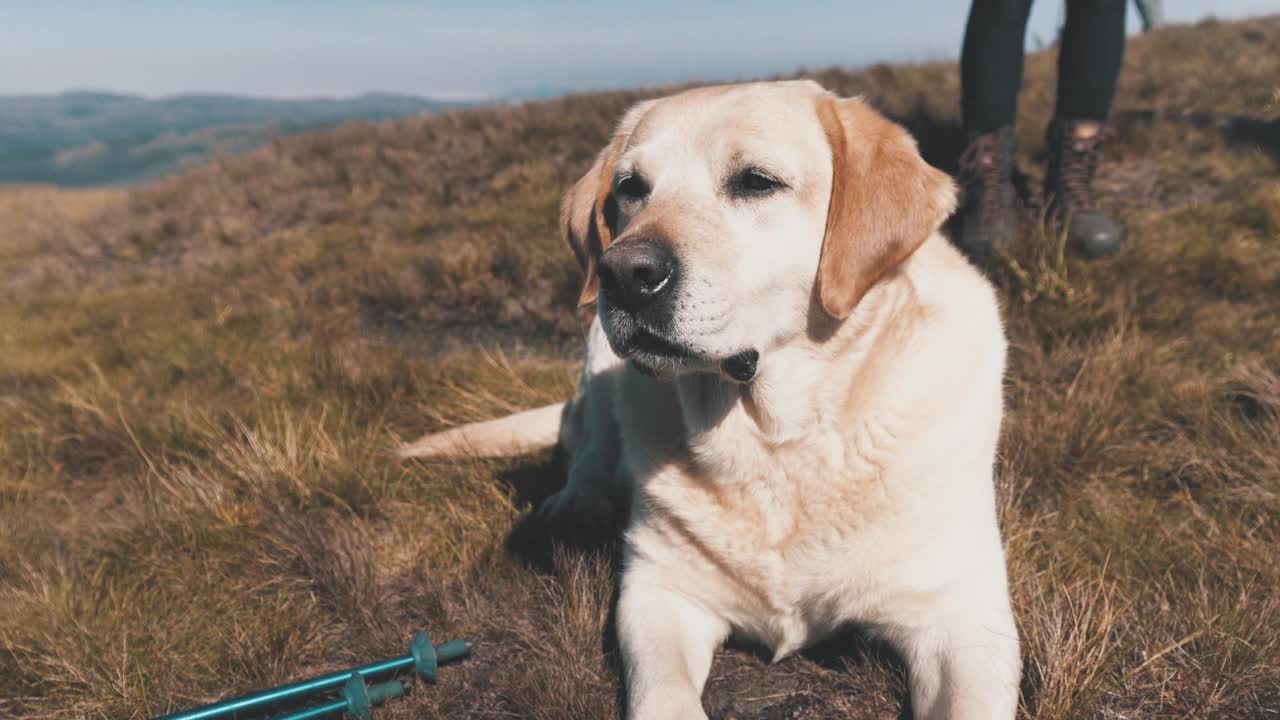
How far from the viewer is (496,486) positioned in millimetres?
2621

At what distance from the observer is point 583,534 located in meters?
2.49

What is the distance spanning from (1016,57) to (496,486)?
10.2 feet

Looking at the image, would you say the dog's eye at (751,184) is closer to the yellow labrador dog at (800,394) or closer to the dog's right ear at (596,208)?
the yellow labrador dog at (800,394)

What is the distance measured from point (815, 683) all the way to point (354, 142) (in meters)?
11.8

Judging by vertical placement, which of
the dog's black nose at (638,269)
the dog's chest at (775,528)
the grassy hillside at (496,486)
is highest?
the dog's black nose at (638,269)

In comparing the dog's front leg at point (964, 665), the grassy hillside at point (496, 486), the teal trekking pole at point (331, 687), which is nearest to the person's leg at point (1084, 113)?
the grassy hillside at point (496, 486)

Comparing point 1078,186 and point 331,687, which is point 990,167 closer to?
point 1078,186

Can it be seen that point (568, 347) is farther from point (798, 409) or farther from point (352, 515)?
point (798, 409)

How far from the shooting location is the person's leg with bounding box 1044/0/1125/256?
3.77m

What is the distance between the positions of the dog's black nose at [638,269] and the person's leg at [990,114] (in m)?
2.61

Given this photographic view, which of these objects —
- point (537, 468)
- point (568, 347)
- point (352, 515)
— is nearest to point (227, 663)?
point (352, 515)

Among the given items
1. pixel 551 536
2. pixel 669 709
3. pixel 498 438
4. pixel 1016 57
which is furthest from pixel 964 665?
pixel 1016 57

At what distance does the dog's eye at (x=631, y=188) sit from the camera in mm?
2059

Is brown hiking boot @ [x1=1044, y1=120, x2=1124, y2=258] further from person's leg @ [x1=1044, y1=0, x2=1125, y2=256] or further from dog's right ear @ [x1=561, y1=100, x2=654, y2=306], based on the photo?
dog's right ear @ [x1=561, y1=100, x2=654, y2=306]
